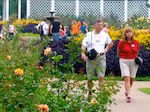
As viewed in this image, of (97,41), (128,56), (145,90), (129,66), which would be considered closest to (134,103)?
(129,66)

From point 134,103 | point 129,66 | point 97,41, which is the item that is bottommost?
point 134,103

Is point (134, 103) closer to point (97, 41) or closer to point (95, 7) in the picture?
point (97, 41)

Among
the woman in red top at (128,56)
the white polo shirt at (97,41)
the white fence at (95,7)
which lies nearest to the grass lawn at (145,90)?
the woman in red top at (128,56)

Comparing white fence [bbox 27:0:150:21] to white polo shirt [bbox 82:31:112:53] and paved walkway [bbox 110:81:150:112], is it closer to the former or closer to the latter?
paved walkway [bbox 110:81:150:112]

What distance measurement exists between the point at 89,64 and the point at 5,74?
19.8ft

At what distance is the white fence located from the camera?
47188mm

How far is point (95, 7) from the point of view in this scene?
47.9 m

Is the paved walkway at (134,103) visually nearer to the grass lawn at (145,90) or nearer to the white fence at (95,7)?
the grass lawn at (145,90)

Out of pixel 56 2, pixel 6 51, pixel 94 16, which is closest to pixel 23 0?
pixel 56 2

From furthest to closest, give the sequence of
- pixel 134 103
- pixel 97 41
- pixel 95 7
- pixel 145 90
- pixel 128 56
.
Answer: pixel 95 7, pixel 145 90, pixel 128 56, pixel 134 103, pixel 97 41

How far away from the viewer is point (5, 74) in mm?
7477

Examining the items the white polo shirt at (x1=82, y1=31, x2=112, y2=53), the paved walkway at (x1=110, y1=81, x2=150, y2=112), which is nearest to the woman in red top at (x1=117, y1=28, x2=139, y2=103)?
the paved walkway at (x1=110, y1=81, x2=150, y2=112)

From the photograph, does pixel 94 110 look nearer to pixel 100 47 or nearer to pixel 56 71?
pixel 56 71

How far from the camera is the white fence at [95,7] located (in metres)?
47.2
